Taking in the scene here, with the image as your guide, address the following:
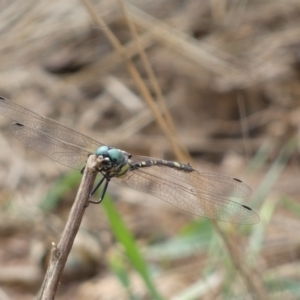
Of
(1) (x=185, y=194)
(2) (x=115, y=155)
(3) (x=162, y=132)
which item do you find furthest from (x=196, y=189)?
(3) (x=162, y=132)

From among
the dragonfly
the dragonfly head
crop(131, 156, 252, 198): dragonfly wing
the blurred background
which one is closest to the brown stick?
the dragonfly head

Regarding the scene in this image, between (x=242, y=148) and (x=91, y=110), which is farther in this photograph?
(x=91, y=110)

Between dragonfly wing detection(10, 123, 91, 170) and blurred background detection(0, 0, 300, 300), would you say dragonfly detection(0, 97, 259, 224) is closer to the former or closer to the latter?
dragonfly wing detection(10, 123, 91, 170)

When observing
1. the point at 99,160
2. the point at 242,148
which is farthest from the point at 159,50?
the point at 99,160

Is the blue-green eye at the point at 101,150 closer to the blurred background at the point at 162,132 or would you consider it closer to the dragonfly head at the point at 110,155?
the dragonfly head at the point at 110,155

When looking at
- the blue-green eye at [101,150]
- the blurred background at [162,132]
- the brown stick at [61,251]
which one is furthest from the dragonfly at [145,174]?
the brown stick at [61,251]

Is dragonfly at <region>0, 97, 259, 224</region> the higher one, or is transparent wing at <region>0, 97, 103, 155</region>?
transparent wing at <region>0, 97, 103, 155</region>

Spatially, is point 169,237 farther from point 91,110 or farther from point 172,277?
point 91,110
